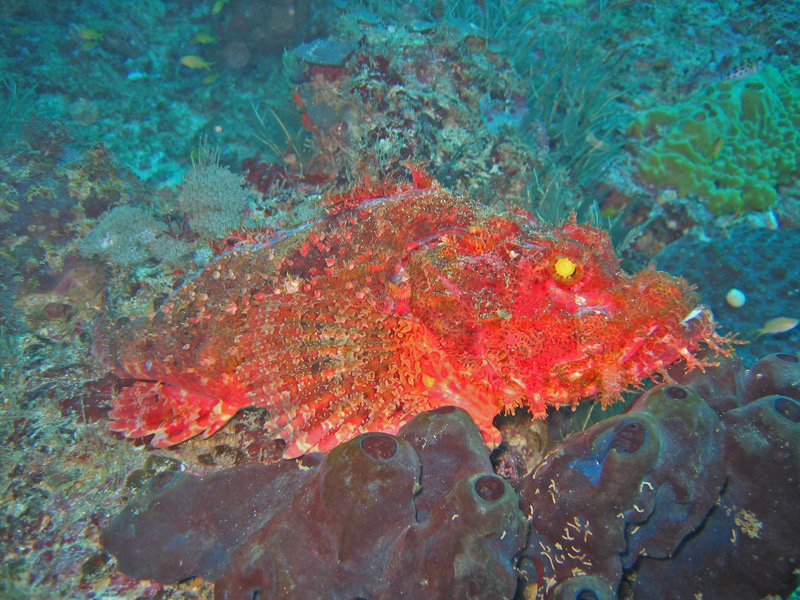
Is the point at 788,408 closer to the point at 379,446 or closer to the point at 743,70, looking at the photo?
the point at 379,446

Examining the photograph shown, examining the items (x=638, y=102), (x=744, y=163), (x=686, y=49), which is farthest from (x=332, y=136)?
(x=686, y=49)

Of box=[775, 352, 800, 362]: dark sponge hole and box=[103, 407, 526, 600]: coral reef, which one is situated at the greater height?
box=[775, 352, 800, 362]: dark sponge hole

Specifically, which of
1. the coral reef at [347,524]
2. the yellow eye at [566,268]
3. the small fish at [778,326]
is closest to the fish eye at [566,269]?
the yellow eye at [566,268]

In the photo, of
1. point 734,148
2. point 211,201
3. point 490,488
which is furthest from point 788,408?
point 734,148

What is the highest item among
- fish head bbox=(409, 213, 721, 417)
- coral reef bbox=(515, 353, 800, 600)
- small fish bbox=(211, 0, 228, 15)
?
small fish bbox=(211, 0, 228, 15)

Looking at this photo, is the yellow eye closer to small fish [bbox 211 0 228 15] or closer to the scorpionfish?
the scorpionfish

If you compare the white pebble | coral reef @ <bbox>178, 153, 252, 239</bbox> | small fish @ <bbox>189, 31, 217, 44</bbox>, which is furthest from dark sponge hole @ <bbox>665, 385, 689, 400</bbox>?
small fish @ <bbox>189, 31, 217, 44</bbox>

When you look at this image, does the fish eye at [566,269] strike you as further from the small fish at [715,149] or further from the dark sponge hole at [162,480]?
the small fish at [715,149]
